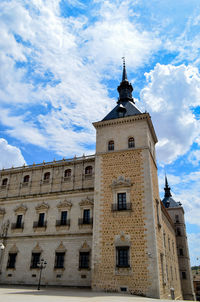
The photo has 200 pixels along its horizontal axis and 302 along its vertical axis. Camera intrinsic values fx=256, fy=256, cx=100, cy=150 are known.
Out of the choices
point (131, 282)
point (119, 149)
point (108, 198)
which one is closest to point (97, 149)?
point (119, 149)

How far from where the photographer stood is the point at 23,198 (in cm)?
2959

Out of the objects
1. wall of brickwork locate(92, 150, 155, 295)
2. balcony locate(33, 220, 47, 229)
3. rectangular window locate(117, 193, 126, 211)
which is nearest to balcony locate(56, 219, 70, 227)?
balcony locate(33, 220, 47, 229)

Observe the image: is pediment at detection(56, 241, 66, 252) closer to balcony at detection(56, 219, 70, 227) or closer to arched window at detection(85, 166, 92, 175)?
balcony at detection(56, 219, 70, 227)

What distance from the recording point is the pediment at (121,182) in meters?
23.1

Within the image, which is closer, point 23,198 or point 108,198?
point 108,198

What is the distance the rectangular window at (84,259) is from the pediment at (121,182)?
7.23 m

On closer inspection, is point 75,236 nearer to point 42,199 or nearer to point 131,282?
point 42,199

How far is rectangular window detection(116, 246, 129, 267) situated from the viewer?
2046cm

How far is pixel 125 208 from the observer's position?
22.4 m

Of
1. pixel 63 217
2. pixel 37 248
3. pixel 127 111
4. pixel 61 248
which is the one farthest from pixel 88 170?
pixel 37 248

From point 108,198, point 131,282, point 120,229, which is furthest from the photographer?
point 108,198

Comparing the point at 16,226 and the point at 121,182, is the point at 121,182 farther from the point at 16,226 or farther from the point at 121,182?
the point at 16,226

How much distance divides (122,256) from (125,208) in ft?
12.8

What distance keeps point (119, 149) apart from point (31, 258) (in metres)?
14.5
